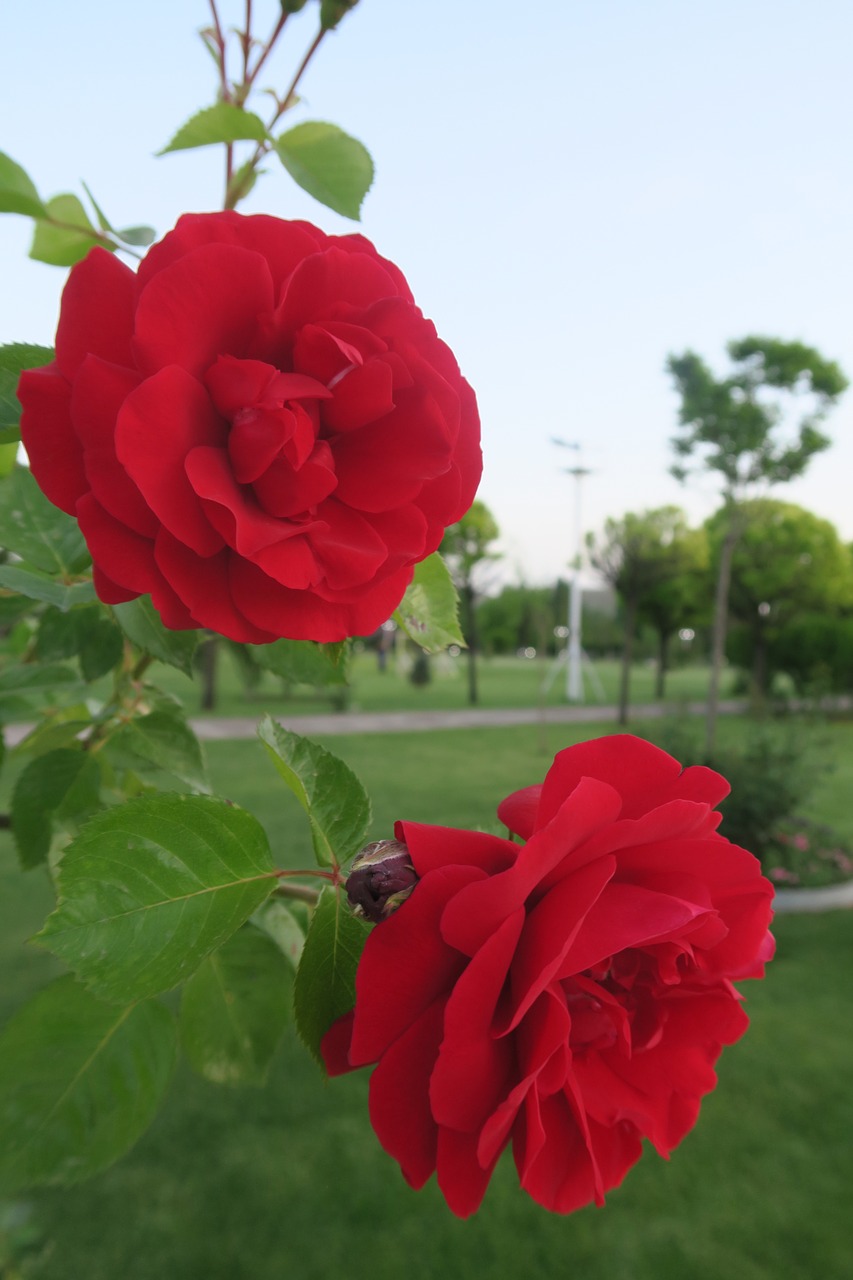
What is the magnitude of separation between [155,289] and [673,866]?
0.24 meters

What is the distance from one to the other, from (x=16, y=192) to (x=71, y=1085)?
1.53ft

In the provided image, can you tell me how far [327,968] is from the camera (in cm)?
33

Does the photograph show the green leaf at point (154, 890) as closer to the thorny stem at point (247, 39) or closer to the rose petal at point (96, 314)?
the rose petal at point (96, 314)

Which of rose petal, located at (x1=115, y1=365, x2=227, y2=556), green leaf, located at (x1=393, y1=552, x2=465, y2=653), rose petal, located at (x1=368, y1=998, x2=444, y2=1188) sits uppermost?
rose petal, located at (x1=115, y1=365, x2=227, y2=556)

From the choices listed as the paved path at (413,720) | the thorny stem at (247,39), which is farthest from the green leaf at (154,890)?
the paved path at (413,720)

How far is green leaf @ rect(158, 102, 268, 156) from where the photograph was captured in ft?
1.59

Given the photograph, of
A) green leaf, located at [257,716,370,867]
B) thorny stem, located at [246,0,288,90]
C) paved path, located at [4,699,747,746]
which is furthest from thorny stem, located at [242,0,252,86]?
paved path, located at [4,699,747,746]

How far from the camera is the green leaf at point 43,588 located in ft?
1.42

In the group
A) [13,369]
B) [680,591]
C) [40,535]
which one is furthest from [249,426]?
[680,591]

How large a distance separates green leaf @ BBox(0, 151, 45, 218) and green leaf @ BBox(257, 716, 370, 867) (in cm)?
33

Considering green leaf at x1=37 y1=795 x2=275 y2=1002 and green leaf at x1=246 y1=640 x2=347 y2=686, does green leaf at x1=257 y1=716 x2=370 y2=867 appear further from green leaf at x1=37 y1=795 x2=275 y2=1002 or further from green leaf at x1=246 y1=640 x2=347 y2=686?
green leaf at x1=246 y1=640 x2=347 y2=686

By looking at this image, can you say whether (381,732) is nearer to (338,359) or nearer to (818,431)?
(818,431)

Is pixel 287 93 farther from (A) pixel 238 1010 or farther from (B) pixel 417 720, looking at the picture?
(B) pixel 417 720

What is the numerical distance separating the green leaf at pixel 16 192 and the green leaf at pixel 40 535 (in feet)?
0.46
